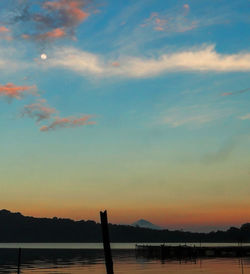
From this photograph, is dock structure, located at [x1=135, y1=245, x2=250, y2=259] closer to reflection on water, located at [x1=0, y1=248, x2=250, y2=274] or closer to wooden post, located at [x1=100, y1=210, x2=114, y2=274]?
reflection on water, located at [x1=0, y1=248, x2=250, y2=274]

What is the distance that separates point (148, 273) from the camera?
77.9 meters

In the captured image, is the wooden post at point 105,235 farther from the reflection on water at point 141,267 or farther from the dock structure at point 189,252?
the dock structure at point 189,252

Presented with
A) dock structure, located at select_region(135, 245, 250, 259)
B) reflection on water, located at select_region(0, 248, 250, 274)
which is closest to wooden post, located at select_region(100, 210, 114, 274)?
reflection on water, located at select_region(0, 248, 250, 274)

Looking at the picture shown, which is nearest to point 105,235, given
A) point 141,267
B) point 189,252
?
point 141,267

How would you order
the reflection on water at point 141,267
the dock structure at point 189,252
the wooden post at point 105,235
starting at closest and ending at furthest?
the wooden post at point 105,235
the reflection on water at point 141,267
the dock structure at point 189,252

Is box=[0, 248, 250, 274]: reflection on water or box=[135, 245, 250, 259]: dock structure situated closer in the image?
box=[0, 248, 250, 274]: reflection on water

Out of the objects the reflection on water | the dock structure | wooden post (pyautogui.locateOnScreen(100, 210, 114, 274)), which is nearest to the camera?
wooden post (pyautogui.locateOnScreen(100, 210, 114, 274))

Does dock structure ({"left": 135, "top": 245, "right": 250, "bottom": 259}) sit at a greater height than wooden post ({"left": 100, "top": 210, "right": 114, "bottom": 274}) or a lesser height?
lesser

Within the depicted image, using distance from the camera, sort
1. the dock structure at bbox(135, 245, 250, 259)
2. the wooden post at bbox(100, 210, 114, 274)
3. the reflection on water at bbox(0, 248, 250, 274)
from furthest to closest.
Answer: the dock structure at bbox(135, 245, 250, 259), the reflection on water at bbox(0, 248, 250, 274), the wooden post at bbox(100, 210, 114, 274)

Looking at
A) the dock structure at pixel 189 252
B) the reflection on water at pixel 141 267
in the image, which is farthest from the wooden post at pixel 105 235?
the dock structure at pixel 189 252

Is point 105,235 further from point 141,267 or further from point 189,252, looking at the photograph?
point 189,252

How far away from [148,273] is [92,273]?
1226cm

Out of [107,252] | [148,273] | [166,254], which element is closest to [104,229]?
[107,252]

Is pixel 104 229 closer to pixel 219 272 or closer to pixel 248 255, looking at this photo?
pixel 219 272
